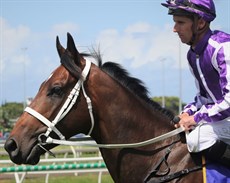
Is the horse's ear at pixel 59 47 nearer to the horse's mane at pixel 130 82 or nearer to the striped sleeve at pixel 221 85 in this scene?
the horse's mane at pixel 130 82

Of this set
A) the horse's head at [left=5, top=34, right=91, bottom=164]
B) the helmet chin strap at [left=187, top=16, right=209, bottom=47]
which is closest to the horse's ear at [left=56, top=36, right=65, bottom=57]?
the horse's head at [left=5, top=34, right=91, bottom=164]

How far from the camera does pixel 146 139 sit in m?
4.74

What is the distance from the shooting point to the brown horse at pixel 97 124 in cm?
461

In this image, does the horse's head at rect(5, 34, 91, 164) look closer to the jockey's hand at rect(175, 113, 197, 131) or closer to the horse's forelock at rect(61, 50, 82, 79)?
the horse's forelock at rect(61, 50, 82, 79)

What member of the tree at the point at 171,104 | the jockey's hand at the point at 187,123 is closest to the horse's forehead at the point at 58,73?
the tree at the point at 171,104

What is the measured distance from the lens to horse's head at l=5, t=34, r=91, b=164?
4613 mm

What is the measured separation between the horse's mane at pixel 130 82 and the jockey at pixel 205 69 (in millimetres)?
491

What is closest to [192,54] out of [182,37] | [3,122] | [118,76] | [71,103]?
[182,37]

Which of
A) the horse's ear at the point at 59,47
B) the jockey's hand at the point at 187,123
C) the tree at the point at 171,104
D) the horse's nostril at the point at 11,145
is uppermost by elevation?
the horse's ear at the point at 59,47

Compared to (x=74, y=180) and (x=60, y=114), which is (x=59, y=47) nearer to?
(x=60, y=114)

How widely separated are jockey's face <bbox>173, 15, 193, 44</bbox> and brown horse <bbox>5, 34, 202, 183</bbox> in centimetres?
81

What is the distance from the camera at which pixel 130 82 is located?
195 inches

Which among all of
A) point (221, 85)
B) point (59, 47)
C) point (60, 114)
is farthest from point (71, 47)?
point (221, 85)

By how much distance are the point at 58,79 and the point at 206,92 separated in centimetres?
134
